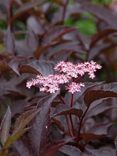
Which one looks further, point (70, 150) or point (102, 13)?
point (102, 13)

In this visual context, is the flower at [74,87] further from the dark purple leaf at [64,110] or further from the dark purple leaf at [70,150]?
the dark purple leaf at [70,150]

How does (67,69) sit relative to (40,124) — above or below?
above

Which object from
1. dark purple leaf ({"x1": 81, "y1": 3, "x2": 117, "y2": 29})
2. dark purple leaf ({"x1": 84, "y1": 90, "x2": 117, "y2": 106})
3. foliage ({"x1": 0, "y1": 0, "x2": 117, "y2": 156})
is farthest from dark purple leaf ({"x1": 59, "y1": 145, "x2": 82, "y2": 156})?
dark purple leaf ({"x1": 81, "y1": 3, "x2": 117, "y2": 29})

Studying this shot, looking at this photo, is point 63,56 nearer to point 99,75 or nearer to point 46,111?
point 46,111

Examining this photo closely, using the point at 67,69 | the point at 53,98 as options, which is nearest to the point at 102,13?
the point at 67,69

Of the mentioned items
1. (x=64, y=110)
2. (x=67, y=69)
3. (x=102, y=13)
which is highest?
(x=102, y=13)

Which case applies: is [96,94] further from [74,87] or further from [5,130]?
[5,130]

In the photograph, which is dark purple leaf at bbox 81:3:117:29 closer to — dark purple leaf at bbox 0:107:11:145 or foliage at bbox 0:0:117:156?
foliage at bbox 0:0:117:156
